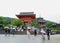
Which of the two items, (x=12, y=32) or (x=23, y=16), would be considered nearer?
(x=12, y=32)

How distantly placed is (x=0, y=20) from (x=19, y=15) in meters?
71.5

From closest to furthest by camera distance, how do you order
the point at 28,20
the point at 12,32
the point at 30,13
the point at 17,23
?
the point at 12,32
the point at 28,20
the point at 30,13
the point at 17,23

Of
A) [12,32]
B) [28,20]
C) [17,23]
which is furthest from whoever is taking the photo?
[17,23]

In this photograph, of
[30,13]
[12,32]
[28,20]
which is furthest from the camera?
[30,13]

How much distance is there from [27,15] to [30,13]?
4652 millimetres

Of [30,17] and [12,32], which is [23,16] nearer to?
[30,17]

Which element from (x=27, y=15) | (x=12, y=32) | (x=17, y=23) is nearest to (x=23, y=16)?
(x=27, y=15)

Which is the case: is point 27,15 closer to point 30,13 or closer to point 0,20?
point 30,13

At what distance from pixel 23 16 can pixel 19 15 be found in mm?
2156

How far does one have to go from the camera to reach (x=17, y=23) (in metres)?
177

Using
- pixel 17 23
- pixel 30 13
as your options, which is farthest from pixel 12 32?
pixel 17 23

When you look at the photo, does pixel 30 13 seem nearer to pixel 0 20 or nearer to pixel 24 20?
pixel 24 20

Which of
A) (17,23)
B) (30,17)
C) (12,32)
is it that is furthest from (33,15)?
(17,23)

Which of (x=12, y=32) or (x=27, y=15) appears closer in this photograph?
(x=12, y=32)
